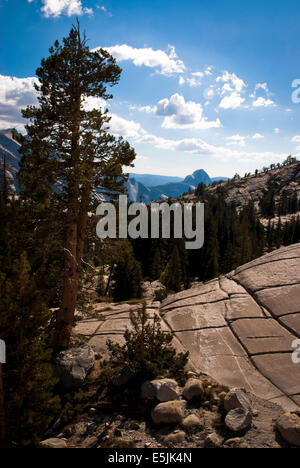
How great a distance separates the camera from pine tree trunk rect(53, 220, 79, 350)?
11.2 meters

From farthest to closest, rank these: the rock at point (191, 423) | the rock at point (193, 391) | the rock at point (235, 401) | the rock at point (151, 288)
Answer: the rock at point (151, 288), the rock at point (193, 391), the rock at point (235, 401), the rock at point (191, 423)

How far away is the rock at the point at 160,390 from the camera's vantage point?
29.4 feet

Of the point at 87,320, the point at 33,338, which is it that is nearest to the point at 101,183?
the point at 33,338

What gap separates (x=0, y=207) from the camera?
1068 centimetres

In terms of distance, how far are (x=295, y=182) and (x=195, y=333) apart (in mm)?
194293

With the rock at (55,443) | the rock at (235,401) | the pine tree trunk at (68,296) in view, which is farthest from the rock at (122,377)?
the rock at (235,401)

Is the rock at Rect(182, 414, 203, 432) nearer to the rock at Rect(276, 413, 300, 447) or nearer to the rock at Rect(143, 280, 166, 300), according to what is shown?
the rock at Rect(276, 413, 300, 447)

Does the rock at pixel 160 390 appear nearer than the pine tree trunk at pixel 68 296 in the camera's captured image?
Yes

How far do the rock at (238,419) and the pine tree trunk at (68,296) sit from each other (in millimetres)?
7068

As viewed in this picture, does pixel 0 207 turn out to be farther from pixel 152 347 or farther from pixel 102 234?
pixel 152 347
